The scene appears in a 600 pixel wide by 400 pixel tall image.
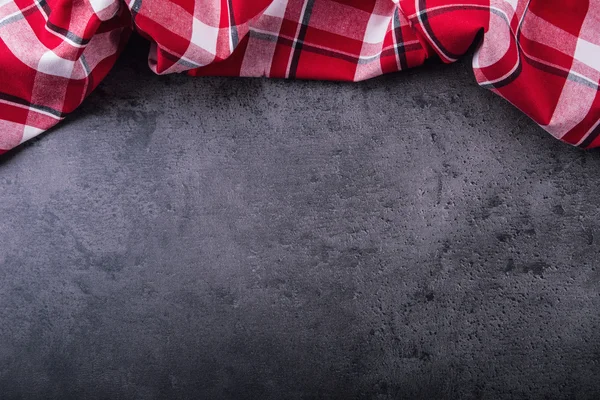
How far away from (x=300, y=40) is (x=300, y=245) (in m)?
0.32

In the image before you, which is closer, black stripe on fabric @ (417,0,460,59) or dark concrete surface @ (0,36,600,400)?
black stripe on fabric @ (417,0,460,59)

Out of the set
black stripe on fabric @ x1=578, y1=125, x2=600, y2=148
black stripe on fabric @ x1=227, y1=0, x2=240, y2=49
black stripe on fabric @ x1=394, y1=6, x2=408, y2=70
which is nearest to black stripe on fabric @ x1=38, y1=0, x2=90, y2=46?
black stripe on fabric @ x1=227, y1=0, x2=240, y2=49

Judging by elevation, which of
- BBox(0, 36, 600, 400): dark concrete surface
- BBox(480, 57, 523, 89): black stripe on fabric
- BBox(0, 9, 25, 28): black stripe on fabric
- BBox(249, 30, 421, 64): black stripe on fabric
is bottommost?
BBox(0, 36, 600, 400): dark concrete surface

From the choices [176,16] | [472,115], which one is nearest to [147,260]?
[176,16]

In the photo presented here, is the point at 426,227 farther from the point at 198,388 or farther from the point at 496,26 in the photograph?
the point at 198,388

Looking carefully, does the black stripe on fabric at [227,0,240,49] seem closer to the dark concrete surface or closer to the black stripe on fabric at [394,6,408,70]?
the dark concrete surface

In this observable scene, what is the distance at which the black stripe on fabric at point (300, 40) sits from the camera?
2.65 feet

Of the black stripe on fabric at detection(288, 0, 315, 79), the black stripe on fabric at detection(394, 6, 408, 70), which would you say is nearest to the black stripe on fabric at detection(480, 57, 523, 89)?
the black stripe on fabric at detection(394, 6, 408, 70)

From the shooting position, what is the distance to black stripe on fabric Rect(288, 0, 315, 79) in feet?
2.65

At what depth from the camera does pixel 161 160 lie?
879 mm

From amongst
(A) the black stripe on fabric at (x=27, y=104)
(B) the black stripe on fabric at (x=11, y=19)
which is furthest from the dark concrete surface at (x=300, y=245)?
(B) the black stripe on fabric at (x=11, y=19)

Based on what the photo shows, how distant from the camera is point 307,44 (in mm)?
833

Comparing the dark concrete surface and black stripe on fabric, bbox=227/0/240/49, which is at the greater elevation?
black stripe on fabric, bbox=227/0/240/49

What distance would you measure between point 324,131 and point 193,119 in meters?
0.21
